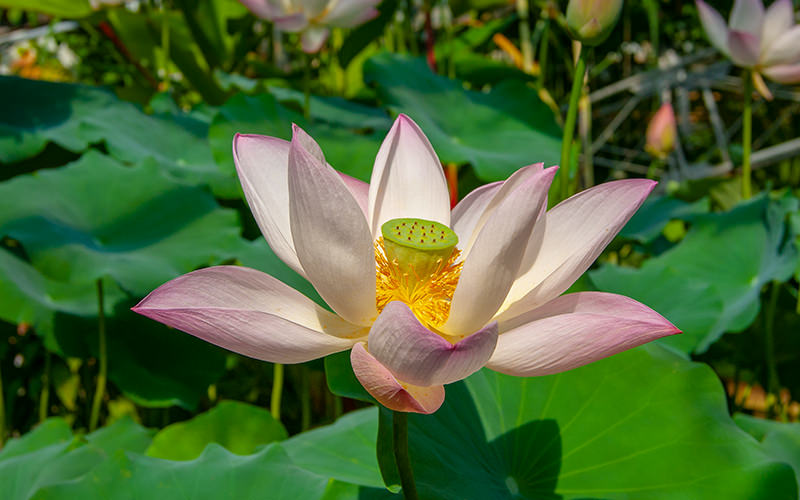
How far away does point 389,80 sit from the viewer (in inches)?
59.4

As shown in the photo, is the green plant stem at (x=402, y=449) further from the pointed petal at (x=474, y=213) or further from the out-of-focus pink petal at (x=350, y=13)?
the out-of-focus pink petal at (x=350, y=13)

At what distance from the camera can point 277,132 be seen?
4.12 ft

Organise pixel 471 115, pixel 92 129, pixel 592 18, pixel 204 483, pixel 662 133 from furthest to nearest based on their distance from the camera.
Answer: pixel 662 133
pixel 471 115
pixel 92 129
pixel 592 18
pixel 204 483

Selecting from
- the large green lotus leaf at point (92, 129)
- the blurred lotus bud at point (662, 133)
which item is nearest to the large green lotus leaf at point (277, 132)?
the large green lotus leaf at point (92, 129)

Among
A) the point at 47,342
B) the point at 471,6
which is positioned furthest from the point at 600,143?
the point at 47,342

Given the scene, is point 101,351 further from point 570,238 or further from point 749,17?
point 749,17

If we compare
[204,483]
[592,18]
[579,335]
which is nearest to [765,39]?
[592,18]

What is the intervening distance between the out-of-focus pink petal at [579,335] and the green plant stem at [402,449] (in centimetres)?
7

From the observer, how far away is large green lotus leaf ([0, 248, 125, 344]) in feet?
3.33

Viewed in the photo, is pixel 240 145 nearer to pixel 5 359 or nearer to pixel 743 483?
pixel 743 483

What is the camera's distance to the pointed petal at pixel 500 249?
416 mm

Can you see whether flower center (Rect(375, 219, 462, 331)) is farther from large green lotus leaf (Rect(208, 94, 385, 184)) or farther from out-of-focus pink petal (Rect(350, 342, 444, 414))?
large green lotus leaf (Rect(208, 94, 385, 184))

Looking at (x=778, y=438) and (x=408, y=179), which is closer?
(x=408, y=179)

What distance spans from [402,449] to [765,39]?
1.26 m
